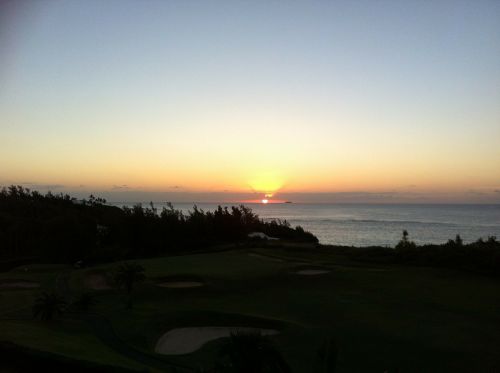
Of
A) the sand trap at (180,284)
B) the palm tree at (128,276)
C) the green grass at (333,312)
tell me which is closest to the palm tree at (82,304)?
the green grass at (333,312)

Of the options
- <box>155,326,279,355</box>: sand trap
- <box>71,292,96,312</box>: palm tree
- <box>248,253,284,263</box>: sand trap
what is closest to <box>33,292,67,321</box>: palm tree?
<box>71,292,96,312</box>: palm tree

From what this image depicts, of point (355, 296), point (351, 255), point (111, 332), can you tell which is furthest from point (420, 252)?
point (111, 332)

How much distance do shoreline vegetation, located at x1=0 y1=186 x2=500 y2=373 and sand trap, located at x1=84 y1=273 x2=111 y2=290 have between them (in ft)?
0.18

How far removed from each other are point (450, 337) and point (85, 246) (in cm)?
3152

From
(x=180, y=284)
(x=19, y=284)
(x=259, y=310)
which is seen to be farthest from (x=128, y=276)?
(x=19, y=284)

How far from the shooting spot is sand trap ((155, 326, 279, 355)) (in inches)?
587

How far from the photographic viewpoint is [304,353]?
1354cm

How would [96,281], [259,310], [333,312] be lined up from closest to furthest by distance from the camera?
1. [333,312]
2. [259,310]
3. [96,281]

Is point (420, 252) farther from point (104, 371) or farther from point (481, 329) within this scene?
point (104, 371)

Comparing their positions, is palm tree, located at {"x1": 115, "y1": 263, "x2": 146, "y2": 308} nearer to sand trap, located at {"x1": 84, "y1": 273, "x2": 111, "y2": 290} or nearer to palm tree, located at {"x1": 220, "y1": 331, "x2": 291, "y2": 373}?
sand trap, located at {"x1": 84, "y1": 273, "x2": 111, "y2": 290}

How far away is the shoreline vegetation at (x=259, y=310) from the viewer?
40.7ft

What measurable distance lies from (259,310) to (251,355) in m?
11.3

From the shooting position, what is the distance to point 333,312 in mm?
17578

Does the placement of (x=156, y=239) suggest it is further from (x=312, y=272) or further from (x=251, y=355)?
(x=251, y=355)
